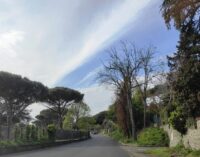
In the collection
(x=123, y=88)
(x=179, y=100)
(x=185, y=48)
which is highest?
(x=123, y=88)

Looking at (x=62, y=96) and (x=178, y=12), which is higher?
(x=62, y=96)

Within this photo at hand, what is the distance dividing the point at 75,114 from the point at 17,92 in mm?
59108

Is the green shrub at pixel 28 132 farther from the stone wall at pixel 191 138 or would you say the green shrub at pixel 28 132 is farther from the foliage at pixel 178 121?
the foliage at pixel 178 121

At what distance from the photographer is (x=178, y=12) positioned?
1820 centimetres

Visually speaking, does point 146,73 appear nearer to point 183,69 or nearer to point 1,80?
point 1,80

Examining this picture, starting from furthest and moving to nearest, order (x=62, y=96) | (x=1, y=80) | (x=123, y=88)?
(x=62, y=96), (x=123, y=88), (x=1, y=80)

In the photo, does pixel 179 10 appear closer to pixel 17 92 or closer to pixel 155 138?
pixel 155 138

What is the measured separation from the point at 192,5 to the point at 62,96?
7068cm

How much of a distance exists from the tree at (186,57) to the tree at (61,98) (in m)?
63.2

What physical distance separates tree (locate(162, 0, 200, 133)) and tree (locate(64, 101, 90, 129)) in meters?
93.5

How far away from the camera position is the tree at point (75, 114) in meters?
118

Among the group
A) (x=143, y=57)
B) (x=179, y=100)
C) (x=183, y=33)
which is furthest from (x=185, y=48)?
(x=143, y=57)

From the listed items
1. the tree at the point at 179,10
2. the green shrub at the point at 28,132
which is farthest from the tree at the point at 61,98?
the tree at the point at 179,10

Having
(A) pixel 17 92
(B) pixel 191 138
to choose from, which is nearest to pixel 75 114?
(A) pixel 17 92
